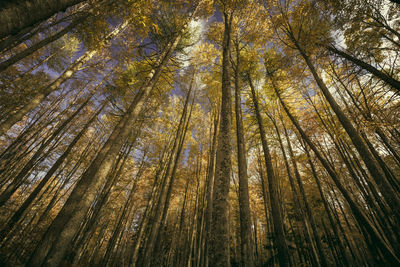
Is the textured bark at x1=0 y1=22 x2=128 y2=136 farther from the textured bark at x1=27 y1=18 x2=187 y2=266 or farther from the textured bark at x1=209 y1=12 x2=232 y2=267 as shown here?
the textured bark at x1=209 y1=12 x2=232 y2=267

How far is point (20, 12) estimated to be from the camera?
1.20 m

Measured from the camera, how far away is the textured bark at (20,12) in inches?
44.0

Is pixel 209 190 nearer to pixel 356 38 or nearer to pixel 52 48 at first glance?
pixel 356 38

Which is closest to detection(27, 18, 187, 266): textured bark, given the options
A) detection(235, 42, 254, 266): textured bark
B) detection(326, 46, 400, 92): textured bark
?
detection(235, 42, 254, 266): textured bark

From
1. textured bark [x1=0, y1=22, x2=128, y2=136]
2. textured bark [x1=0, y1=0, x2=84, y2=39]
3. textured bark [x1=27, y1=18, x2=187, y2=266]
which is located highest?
textured bark [x1=0, y1=22, x2=128, y2=136]

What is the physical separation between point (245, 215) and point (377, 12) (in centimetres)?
790

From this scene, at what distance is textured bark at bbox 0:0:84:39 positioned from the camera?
1.12 m

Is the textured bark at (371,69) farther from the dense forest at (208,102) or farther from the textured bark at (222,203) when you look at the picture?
the textured bark at (222,203)

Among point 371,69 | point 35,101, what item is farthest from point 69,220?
point 371,69

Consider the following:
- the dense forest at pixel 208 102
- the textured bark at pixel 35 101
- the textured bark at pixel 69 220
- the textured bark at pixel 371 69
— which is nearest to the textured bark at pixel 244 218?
the dense forest at pixel 208 102

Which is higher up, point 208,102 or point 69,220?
point 208,102

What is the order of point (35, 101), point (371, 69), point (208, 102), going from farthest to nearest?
point (208, 102) → point (35, 101) → point (371, 69)

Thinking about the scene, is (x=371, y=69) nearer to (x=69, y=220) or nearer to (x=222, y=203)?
(x=222, y=203)

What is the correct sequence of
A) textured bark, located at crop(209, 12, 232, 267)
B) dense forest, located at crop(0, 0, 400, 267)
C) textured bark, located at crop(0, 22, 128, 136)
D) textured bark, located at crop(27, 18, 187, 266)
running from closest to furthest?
textured bark, located at crop(209, 12, 232, 267), textured bark, located at crop(27, 18, 187, 266), dense forest, located at crop(0, 0, 400, 267), textured bark, located at crop(0, 22, 128, 136)
